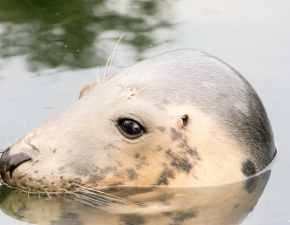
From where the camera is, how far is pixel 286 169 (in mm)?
5555

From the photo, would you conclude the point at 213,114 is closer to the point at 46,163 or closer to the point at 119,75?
the point at 119,75

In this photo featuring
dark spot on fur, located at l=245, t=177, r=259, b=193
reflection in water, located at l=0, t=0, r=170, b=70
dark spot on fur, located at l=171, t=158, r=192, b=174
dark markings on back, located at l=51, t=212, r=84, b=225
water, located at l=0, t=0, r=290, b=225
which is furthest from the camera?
reflection in water, located at l=0, t=0, r=170, b=70

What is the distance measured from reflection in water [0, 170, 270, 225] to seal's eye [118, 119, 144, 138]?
37 centimetres

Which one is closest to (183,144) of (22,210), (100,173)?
(100,173)

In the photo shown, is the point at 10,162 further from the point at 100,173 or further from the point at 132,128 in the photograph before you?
the point at 132,128

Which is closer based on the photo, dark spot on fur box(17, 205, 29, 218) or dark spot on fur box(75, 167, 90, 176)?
dark spot on fur box(17, 205, 29, 218)

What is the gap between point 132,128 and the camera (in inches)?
197

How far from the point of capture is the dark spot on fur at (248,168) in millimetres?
5137

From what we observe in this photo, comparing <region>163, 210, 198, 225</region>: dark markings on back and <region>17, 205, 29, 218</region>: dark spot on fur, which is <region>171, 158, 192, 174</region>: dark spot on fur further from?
<region>17, 205, 29, 218</region>: dark spot on fur

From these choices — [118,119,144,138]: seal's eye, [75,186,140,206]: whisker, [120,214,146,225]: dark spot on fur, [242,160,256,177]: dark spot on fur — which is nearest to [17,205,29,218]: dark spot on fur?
[75,186,140,206]: whisker

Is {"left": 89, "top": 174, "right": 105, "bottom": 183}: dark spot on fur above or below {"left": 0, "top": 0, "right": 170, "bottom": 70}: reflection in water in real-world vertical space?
below

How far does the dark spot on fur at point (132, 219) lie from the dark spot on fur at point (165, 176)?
0.35 meters

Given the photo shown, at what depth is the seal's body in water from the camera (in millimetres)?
5008

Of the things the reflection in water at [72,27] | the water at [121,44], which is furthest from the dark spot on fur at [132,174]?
the reflection in water at [72,27]
